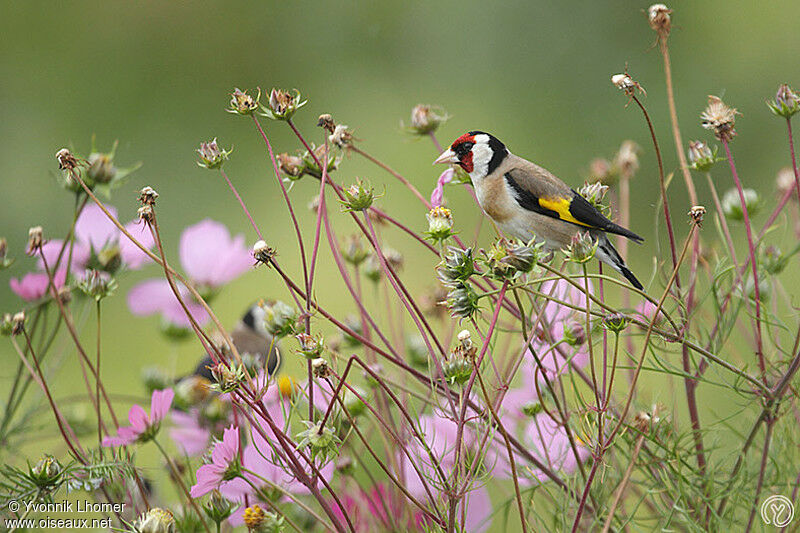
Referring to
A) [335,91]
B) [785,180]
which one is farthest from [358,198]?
[335,91]

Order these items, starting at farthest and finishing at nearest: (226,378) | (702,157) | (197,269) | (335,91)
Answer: (335,91), (197,269), (702,157), (226,378)

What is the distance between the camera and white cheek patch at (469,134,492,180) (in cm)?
40

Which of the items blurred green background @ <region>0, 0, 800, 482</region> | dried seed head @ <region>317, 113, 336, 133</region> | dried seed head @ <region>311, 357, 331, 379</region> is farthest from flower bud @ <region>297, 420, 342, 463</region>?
blurred green background @ <region>0, 0, 800, 482</region>

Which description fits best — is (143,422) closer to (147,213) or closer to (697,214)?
(147,213)

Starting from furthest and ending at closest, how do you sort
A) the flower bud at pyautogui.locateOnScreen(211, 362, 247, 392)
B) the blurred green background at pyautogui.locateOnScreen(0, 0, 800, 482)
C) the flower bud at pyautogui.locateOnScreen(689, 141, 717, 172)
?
the blurred green background at pyautogui.locateOnScreen(0, 0, 800, 482) → the flower bud at pyautogui.locateOnScreen(689, 141, 717, 172) → the flower bud at pyautogui.locateOnScreen(211, 362, 247, 392)

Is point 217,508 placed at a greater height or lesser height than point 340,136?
lesser

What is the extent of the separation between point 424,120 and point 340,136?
0.07 m

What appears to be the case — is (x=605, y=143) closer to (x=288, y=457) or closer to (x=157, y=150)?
(x=157, y=150)

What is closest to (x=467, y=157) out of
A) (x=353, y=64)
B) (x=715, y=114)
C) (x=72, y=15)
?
(x=715, y=114)

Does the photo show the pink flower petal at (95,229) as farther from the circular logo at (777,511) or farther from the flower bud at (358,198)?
the circular logo at (777,511)

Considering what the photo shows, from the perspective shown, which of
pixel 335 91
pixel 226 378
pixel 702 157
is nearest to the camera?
pixel 226 378

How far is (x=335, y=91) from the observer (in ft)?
4.04

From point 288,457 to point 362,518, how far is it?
5.0 inches

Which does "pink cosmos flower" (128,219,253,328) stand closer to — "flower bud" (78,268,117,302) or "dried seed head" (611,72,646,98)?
"flower bud" (78,268,117,302)
